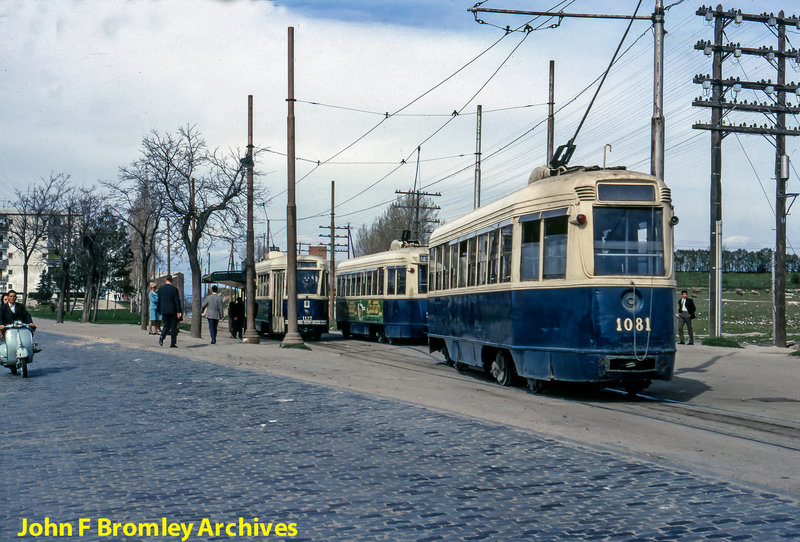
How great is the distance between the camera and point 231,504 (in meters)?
6.19

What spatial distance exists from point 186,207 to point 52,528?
82.2 ft

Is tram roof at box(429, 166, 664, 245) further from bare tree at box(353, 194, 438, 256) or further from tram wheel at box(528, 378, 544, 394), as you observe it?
bare tree at box(353, 194, 438, 256)

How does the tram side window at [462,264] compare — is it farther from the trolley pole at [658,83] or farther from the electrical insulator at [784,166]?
the electrical insulator at [784,166]

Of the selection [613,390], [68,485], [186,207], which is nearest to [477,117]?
[186,207]

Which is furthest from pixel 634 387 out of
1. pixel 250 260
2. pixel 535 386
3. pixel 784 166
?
pixel 250 260

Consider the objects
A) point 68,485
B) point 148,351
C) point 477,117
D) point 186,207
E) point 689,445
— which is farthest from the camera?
point 477,117

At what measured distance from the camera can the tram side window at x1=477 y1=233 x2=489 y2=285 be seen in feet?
50.2

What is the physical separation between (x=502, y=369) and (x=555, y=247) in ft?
9.79

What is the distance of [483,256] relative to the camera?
50.8 ft

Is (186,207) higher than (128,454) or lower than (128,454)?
higher

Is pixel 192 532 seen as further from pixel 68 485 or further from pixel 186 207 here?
pixel 186 207

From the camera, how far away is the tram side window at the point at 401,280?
1141 inches

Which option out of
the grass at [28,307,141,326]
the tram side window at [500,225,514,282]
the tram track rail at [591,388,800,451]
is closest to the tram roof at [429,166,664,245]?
the tram side window at [500,225,514,282]

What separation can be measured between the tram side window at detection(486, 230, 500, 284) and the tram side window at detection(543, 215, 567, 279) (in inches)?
64.3
